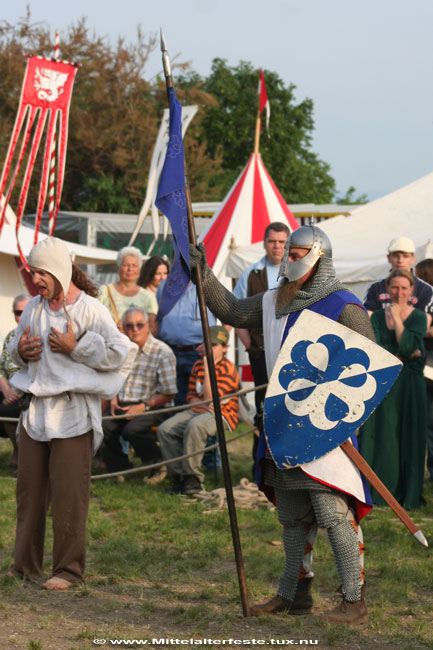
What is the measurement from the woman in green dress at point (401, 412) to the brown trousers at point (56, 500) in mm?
2697

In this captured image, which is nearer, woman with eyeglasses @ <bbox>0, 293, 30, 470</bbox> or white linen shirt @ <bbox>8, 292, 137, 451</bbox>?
white linen shirt @ <bbox>8, 292, 137, 451</bbox>

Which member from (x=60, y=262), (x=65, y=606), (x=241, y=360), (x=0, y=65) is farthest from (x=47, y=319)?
(x=0, y=65)

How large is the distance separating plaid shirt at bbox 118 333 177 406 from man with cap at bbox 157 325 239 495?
0.19 metres

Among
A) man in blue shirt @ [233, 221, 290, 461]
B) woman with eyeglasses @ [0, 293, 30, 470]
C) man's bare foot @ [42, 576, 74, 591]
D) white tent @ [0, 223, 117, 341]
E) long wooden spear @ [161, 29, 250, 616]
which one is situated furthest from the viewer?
white tent @ [0, 223, 117, 341]

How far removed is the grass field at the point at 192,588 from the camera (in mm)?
3922

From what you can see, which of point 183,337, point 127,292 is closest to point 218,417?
point 183,337

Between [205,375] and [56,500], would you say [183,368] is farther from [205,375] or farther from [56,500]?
[56,500]

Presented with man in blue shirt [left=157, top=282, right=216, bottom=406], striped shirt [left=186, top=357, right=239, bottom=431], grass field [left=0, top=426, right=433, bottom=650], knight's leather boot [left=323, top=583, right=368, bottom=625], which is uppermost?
man in blue shirt [left=157, top=282, right=216, bottom=406]

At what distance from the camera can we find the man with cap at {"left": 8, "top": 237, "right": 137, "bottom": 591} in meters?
4.69

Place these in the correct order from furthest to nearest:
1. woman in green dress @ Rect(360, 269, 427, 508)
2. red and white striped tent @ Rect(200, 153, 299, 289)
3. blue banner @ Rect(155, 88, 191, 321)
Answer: red and white striped tent @ Rect(200, 153, 299, 289) → woman in green dress @ Rect(360, 269, 427, 508) → blue banner @ Rect(155, 88, 191, 321)

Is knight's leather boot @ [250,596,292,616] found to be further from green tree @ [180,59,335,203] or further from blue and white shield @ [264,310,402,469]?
green tree @ [180,59,335,203]

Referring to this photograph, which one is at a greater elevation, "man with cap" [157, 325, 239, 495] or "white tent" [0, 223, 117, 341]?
"white tent" [0, 223, 117, 341]

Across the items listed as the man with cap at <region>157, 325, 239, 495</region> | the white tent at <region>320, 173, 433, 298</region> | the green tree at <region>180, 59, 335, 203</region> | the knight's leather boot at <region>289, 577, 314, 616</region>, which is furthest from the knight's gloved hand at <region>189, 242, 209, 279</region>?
the green tree at <region>180, 59, 335, 203</region>

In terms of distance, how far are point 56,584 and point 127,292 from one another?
3.63 metres
